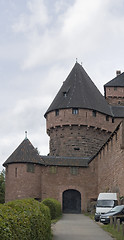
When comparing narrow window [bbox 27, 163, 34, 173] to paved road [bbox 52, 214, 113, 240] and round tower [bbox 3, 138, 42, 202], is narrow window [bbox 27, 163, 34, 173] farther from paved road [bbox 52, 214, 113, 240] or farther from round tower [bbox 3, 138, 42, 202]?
paved road [bbox 52, 214, 113, 240]

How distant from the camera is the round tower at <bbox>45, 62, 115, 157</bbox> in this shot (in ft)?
136

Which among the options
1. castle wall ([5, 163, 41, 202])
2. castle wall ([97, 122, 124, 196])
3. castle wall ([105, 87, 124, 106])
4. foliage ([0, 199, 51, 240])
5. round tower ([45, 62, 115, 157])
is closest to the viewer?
foliage ([0, 199, 51, 240])

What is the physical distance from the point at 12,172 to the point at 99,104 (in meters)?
13.2

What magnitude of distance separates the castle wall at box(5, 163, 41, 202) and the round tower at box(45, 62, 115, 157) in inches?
250

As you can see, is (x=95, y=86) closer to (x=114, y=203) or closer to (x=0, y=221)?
(x=114, y=203)

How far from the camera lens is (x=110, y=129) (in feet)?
142

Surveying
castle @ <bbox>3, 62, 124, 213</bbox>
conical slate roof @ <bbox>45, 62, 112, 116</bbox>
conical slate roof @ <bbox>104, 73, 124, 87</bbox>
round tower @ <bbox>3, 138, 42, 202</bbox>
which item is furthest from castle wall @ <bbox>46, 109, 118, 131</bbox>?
conical slate roof @ <bbox>104, 73, 124, 87</bbox>

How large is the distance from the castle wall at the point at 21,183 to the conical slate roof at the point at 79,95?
8.93 metres

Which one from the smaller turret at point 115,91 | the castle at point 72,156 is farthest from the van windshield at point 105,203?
the smaller turret at point 115,91

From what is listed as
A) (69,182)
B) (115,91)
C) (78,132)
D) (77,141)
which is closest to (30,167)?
(69,182)

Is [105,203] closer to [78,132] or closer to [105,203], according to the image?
[105,203]

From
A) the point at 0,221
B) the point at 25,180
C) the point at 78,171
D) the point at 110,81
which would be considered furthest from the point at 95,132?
the point at 0,221

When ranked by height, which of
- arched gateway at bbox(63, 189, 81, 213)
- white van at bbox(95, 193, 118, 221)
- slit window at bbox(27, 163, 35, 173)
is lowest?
arched gateway at bbox(63, 189, 81, 213)

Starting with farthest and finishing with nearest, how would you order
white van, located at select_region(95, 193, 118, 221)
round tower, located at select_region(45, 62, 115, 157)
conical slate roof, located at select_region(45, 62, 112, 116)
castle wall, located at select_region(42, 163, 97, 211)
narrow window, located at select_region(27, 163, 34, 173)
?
1. conical slate roof, located at select_region(45, 62, 112, 116)
2. round tower, located at select_region(45, 62, 115, 157)
3. castle wall, located at select_region(42, 163, 97, 211)
4. narrow window, located at select_region(27, 163, 34, 173)
5. white van, located at select_region(95, 193, 118, 221)
